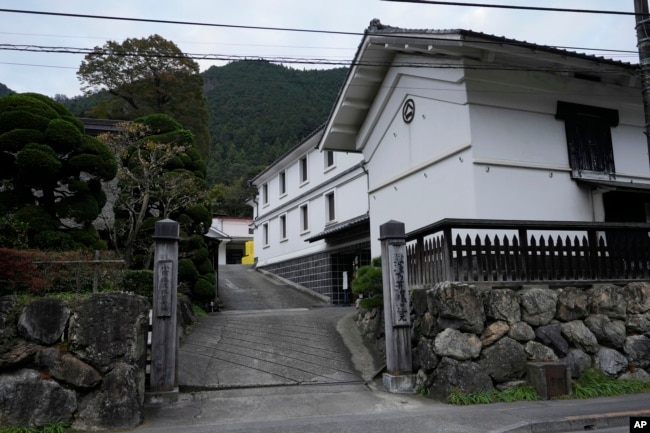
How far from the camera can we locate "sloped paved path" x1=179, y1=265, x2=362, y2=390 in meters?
8.87

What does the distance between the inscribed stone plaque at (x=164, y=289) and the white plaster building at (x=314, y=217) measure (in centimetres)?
1095

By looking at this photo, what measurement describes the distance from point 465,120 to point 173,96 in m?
27.4

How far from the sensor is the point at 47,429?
6.41 meters

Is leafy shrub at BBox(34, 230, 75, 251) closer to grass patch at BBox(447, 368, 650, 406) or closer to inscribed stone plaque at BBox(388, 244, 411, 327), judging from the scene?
inscribed stone plaque at BBox(388, 244, 411, 327)

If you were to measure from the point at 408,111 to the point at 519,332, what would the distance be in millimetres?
7218

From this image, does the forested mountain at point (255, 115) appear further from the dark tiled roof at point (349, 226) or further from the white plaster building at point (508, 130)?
the white plaster building at point (508, 130)

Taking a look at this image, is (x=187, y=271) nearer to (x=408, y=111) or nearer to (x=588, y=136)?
(x=408, y=111)

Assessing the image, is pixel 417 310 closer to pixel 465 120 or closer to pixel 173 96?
pixel 465 120

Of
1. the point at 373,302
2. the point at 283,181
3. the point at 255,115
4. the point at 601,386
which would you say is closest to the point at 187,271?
the point at 373,302

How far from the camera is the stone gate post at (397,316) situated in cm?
850

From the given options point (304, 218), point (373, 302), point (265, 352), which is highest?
point (304, 218)

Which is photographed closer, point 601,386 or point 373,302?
point 601,386

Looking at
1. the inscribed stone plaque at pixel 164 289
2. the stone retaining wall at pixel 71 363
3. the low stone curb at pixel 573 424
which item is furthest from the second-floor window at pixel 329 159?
the low stone curb at pixel 573 424

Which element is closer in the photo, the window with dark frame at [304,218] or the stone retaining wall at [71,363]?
the stone retaining wall at [71,363]
